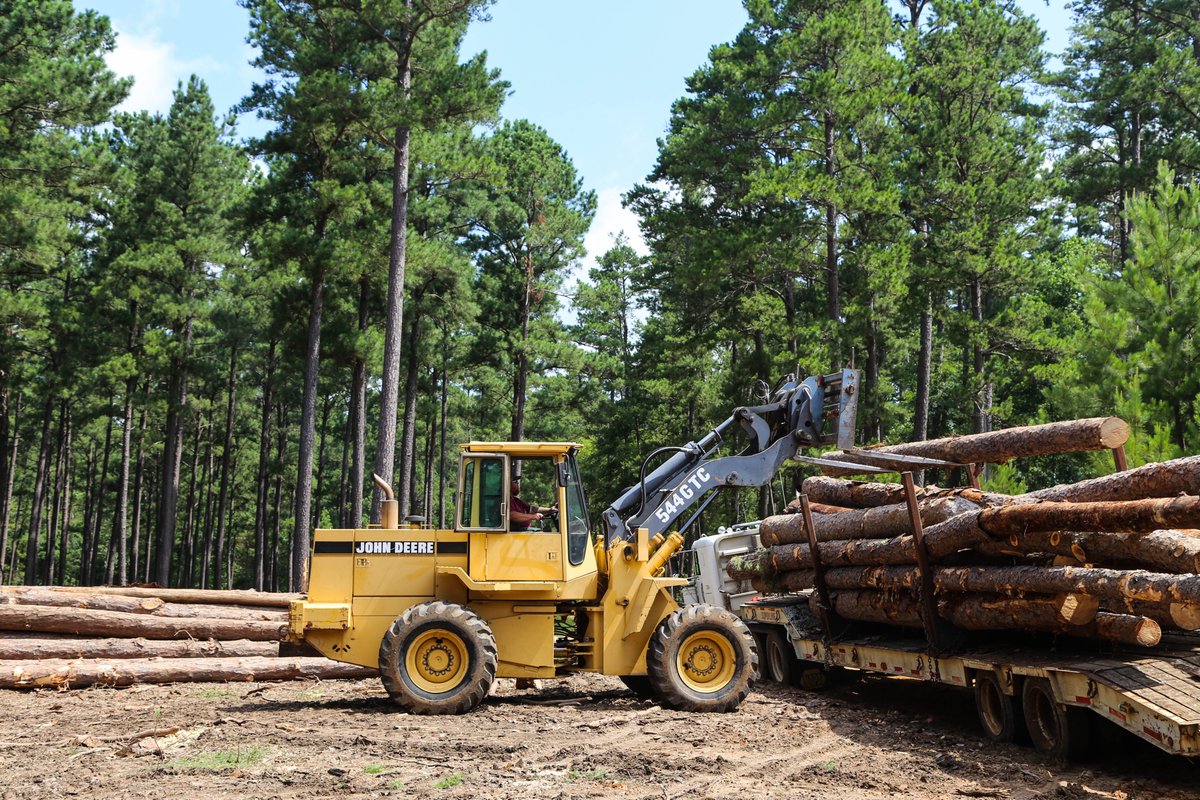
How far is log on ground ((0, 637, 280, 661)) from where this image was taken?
14.0 meters

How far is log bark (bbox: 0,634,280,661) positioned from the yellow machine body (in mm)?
2696

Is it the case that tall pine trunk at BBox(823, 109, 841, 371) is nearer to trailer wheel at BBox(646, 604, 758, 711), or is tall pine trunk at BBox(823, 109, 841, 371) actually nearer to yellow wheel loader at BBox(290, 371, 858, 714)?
yellow wheel loader at BBox(290, 371, 858, 714)

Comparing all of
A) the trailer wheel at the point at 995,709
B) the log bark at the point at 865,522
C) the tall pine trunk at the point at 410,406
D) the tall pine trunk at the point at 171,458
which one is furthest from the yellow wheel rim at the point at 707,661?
the tall pine trunk at the point at 171,458

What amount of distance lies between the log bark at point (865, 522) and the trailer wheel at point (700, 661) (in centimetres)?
204

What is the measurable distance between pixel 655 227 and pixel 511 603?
76.0ft

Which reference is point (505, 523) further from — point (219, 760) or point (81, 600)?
point (81, 600)

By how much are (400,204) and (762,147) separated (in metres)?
11.5

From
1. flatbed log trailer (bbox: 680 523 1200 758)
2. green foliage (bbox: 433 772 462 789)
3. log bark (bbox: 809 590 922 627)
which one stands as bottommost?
green foliage (bbox: 433 772 462 789)

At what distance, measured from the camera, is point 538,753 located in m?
9.16

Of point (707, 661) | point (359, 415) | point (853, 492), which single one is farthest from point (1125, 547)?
point (359, 415)

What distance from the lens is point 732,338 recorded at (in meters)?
30.2

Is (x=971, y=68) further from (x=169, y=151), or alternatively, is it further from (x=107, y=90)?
(x=169, y=151)

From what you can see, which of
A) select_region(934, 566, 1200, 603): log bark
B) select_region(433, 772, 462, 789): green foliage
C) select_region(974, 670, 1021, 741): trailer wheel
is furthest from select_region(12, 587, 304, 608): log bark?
select_region(974, 670, 1021, 741): trailer wheel

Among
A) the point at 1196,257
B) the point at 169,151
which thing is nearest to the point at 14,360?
the point at 169,151
